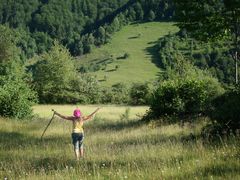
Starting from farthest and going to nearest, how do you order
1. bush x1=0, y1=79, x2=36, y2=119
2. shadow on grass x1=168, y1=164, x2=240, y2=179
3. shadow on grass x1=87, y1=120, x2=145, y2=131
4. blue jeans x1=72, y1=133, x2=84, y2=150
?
bush x1=0, y1=79, x2=36, y2=119 < shadow on grass x1=87, y1=120, x2=145, y2=131 < blue jeans x1=72, y1=133, x2=84, y2=150 < shadow on grass x1=168, y1=164, x2=240, y2=179

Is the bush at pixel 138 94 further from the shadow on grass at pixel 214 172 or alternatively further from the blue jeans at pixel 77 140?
the shadow on grass at pixel 214 172

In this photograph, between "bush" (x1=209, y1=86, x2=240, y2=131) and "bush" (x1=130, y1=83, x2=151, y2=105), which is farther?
"bush" (x1=130, y1=83, x2=151, y2=105)

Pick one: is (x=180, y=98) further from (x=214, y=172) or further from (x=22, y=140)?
(x=214, y=172)

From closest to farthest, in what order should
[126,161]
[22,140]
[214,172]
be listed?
1. [214,172]
2. [126,161]
3. [22,140]

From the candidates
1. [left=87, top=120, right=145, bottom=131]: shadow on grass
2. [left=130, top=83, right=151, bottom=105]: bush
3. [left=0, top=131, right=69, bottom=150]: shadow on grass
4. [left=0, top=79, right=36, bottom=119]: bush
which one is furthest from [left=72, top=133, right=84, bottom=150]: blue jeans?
[left=130, top=83, right=151, bottom=105]: bush

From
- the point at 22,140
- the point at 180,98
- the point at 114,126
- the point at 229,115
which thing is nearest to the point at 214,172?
the point at 229,115

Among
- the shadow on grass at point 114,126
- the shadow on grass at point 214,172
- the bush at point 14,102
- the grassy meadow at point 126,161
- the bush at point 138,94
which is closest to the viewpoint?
the shadow on grass at point 214,172

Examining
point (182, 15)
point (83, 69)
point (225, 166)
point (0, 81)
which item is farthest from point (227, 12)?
point (83, 69)

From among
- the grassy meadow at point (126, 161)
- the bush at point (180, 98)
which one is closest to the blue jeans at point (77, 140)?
the grassy meadow at point (126, 161)

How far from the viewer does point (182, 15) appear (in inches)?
854

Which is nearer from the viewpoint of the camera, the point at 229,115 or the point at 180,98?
the point at 229,115

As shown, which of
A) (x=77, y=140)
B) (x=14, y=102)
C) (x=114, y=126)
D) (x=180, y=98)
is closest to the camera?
(x=77, y=140)

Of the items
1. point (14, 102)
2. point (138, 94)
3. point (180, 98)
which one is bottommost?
point (138, 94)

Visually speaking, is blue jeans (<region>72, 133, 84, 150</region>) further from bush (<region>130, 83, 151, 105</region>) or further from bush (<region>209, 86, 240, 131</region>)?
bush (<region>130, 83, 151, 105</region>)
